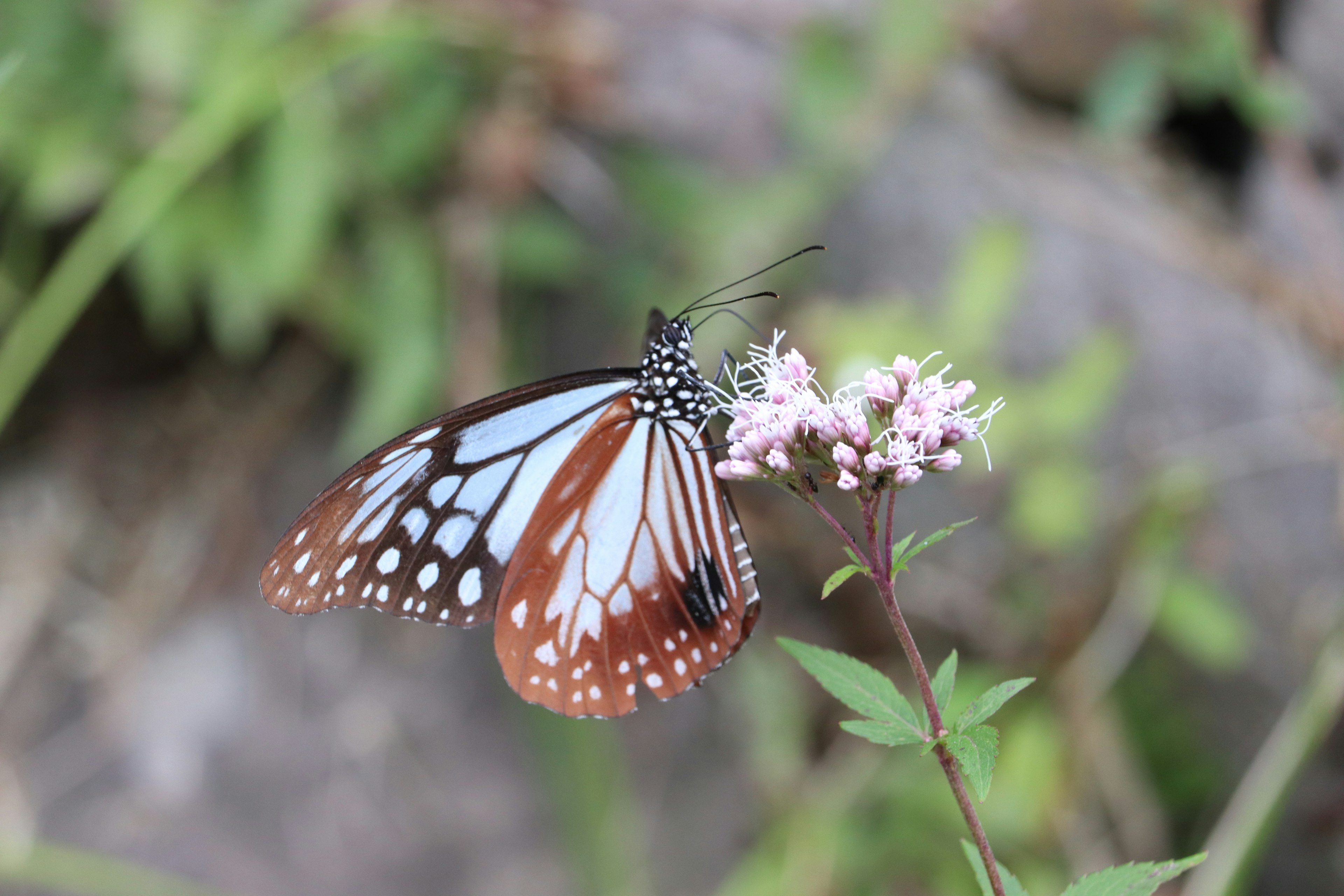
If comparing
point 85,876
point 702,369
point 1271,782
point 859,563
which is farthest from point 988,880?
point 85,876

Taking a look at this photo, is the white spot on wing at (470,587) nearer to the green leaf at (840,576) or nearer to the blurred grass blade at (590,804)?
the green leaf at (840,576)

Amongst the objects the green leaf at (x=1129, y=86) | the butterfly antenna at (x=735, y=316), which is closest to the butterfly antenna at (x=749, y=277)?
the butterfly antenna at (x=735, y=316)

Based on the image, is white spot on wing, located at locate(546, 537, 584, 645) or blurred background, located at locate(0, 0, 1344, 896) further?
blurred background, located at locate(0, 0, 1344, 896)

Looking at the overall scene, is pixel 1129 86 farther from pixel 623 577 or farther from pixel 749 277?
pixel 623 577

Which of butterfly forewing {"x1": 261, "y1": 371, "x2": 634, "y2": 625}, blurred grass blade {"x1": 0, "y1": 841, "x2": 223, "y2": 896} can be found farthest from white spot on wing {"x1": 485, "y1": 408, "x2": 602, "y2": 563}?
blurred grass blade {"x1": 0, "y1": 841, "x2": 223, "y2": 896}

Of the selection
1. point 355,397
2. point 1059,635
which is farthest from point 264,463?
point 1059,635

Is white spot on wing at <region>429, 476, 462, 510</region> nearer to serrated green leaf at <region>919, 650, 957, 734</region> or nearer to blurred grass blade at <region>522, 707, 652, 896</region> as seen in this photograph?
serrated green leaf at <region>919, 650, 957, 734</region>
